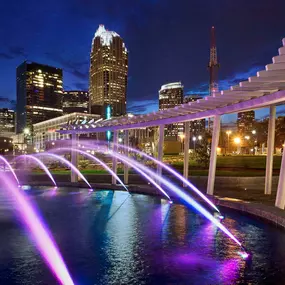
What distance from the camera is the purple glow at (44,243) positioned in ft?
20.8

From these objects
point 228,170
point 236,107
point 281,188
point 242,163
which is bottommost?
point 228,170

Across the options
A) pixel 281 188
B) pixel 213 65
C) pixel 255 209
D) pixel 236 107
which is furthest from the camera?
pixel 213 65

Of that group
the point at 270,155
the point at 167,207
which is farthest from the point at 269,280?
the point at 270,155

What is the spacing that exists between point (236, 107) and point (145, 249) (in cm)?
747

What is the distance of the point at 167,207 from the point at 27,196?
7584 millimetres

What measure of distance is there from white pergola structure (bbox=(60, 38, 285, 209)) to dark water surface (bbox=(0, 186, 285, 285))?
10.6ft

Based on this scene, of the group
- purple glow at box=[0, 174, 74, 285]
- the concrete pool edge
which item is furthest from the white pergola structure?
purple glow at box=[0, 174, 74, 285]

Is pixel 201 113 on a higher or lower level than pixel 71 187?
higher

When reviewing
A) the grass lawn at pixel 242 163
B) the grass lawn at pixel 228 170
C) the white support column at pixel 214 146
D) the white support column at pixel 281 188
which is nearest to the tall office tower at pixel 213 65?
the grass lawn at pixel 242 163

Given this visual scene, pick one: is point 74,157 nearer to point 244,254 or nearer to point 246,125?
point 244,254

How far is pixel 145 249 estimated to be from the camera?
310 inches

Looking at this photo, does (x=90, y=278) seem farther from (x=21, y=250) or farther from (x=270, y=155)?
(x=270, y=155)

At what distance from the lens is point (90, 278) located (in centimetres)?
611

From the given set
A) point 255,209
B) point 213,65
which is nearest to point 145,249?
point 255,209
